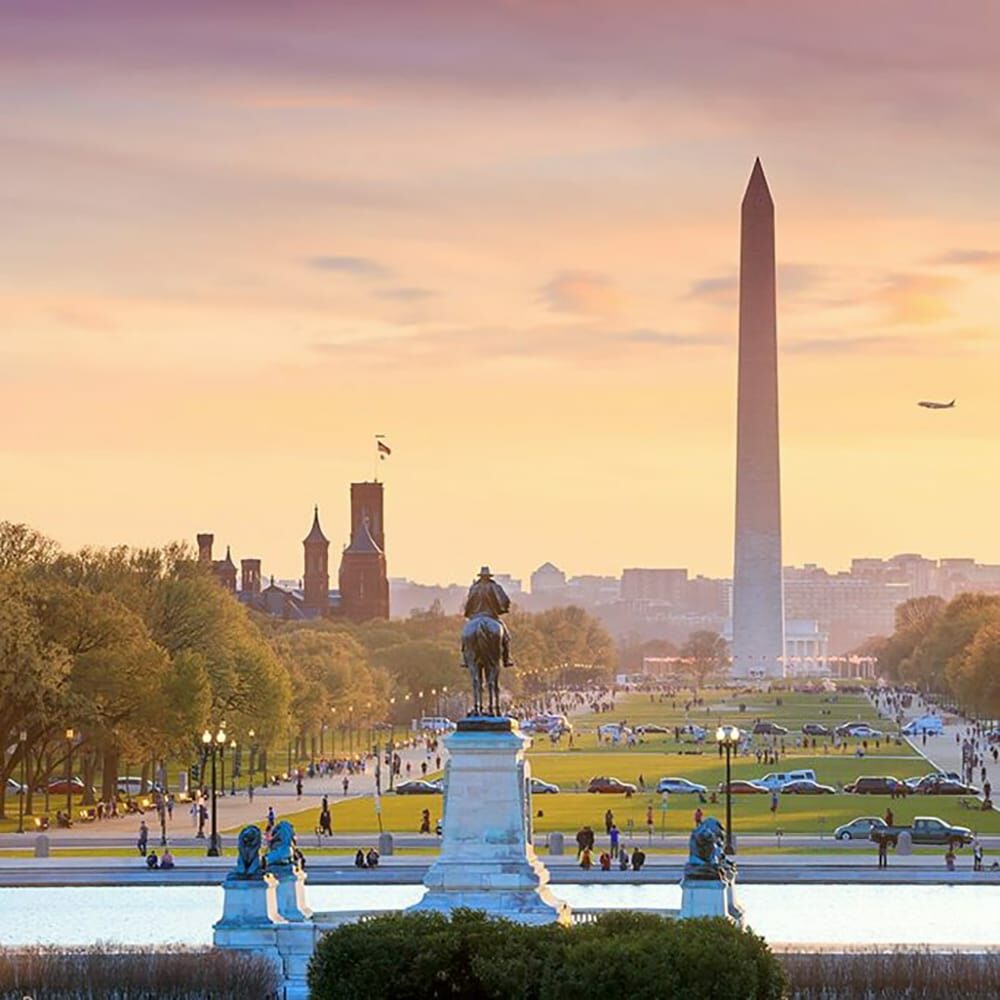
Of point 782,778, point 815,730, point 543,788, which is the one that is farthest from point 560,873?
point 815,730

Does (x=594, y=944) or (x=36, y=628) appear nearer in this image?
(x=594, y=944)

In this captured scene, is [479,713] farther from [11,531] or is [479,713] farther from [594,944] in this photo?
[11,531]

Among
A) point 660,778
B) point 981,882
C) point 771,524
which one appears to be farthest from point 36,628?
point 771,524

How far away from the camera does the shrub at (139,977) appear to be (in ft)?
125

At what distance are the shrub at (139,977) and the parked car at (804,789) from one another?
57.3m

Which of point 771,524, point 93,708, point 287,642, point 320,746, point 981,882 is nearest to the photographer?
point 981,882

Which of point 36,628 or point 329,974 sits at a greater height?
point 36,628

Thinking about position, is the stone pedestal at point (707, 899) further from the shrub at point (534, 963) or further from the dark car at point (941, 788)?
the dark car at point (941, 788)

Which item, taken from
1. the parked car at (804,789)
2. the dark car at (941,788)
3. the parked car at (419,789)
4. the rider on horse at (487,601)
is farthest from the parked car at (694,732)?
the rider on horse at (487,601)

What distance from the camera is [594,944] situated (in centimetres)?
3325

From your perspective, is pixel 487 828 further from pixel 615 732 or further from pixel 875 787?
pixel 615 732

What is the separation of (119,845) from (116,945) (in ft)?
101

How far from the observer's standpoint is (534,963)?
109 ft

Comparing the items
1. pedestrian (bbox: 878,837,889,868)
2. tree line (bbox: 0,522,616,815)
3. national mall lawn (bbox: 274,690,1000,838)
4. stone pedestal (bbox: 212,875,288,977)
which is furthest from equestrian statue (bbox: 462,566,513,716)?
tree line (bbox: 0,522,616,815)
